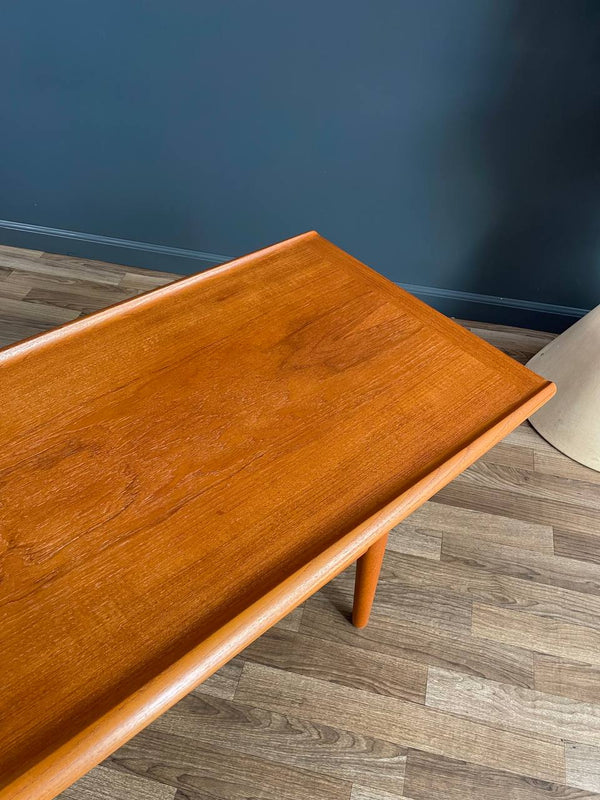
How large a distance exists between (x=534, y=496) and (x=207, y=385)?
764mm

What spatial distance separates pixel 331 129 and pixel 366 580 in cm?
103

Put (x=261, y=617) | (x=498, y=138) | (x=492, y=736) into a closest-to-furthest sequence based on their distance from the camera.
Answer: (x=261, y=617) → (x=492, y=736) → (x=498, y=138)

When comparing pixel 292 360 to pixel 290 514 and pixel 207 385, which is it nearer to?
pixel 207 385

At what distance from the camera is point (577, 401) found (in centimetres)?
140

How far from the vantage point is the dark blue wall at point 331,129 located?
137 cm

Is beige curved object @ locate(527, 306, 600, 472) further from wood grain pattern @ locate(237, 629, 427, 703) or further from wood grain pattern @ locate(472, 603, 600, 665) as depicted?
wood grain pattern @ locate(237, 629, 427, 703)

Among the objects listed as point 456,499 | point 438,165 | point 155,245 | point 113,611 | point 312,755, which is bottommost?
point 312,755

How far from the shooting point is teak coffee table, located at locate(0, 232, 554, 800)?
0.60 metres

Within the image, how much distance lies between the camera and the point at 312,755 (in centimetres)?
97

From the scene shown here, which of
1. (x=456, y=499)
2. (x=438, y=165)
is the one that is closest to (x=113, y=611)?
(x=456, y=499)

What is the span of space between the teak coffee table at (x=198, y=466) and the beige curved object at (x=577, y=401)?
54 centimetres

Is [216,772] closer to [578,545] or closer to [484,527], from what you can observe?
[484,527]

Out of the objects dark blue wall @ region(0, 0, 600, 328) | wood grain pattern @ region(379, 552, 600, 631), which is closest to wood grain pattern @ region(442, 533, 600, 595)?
wood grain pattern @ region(379, 552, 600, 631)

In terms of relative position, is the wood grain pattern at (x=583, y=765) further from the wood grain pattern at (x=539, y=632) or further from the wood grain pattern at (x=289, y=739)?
the wood grain pattern at (x=289, y=739)
